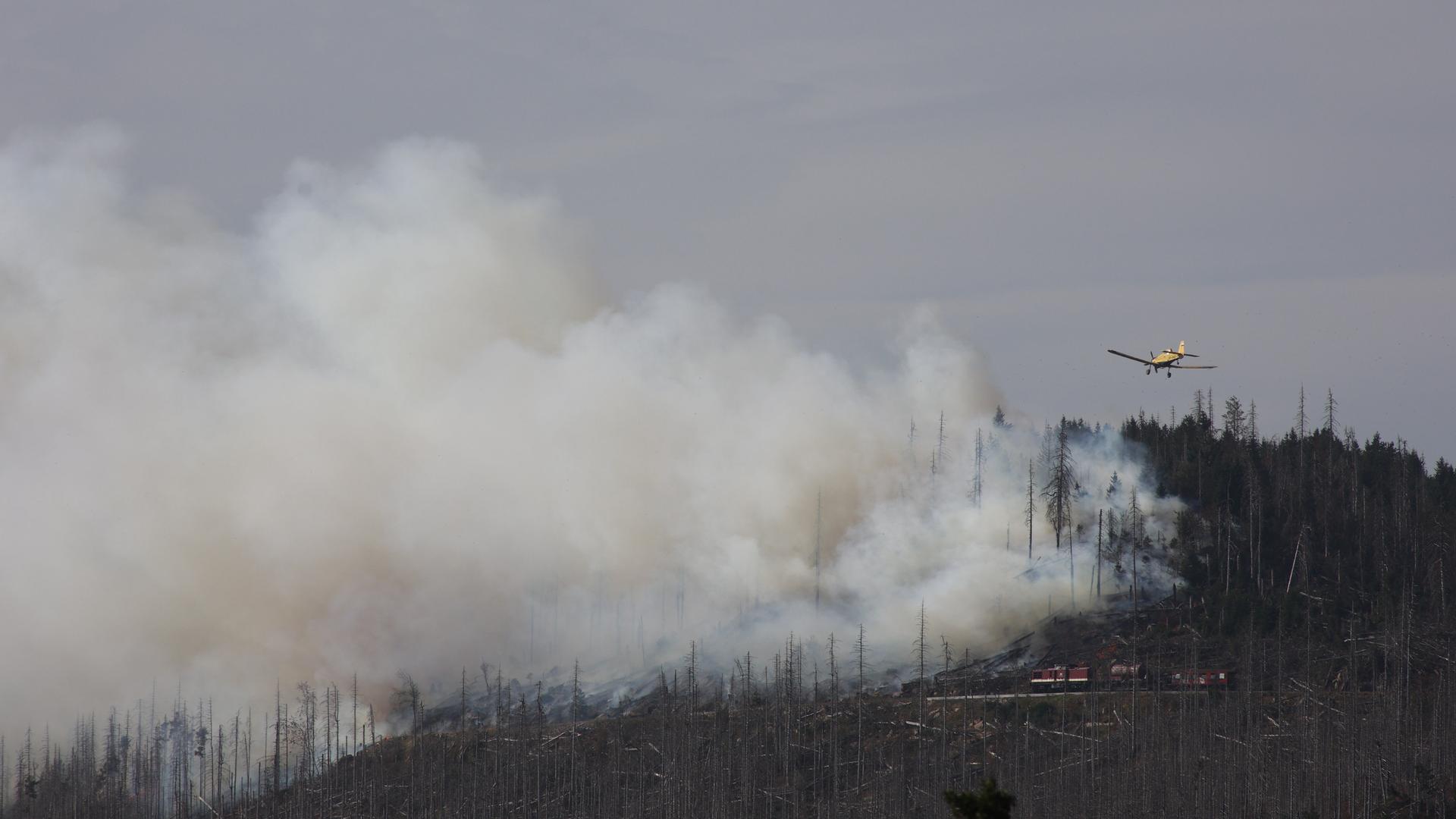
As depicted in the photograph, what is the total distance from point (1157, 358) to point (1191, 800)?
175ft

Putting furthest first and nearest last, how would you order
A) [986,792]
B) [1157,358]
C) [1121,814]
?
[1121,814] < [1157,358] < [986,792]

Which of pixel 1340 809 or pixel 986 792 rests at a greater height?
pixel 986 792

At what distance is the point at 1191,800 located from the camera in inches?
7869

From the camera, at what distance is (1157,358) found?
184500mm

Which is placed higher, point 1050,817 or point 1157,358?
point 1157,358

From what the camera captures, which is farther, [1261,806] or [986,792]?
[1261,806]

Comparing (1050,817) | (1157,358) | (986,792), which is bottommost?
(1050,817)

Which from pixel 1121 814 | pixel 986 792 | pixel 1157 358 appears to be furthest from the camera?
pixel 1121 814

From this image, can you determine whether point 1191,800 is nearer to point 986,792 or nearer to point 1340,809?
A: point 1340,809

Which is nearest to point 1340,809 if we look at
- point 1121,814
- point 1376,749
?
point 1376,749

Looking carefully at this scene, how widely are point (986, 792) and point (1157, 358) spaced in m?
106

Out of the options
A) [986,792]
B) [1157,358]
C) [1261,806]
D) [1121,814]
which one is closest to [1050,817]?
[1121,814]

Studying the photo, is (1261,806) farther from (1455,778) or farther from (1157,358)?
(1157,358)

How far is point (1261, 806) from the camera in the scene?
198 m
